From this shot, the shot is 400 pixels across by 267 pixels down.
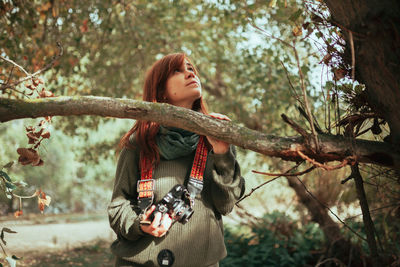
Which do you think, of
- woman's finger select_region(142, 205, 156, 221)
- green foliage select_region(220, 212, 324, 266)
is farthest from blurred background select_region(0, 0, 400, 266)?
woman's finger select_region(142, 205, 156, 221)

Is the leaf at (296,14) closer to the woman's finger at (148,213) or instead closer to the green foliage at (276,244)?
the woman's finger at (148,213)

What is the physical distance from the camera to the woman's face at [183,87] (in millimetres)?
2074

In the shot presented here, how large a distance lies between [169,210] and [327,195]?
347 cm

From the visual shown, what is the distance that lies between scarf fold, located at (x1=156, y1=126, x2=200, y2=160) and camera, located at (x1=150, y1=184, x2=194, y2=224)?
0.57ft

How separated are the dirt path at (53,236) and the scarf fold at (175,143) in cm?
478

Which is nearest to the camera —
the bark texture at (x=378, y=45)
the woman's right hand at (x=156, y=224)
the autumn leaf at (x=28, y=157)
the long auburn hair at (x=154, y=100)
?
the bark texture at (x=378, y=45)

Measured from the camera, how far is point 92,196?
15.4 m

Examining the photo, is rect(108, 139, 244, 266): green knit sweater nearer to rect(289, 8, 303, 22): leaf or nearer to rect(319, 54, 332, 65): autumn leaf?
rect(319, 54, 332, 65): autumn leaf

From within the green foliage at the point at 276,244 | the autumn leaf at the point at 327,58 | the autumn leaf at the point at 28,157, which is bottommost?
the green foliage at the point at 276,244

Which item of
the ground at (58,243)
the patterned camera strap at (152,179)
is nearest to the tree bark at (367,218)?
the patterned camera strap at (152,179)

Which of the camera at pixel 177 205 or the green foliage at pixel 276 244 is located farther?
the green foliage at pixel 276 244

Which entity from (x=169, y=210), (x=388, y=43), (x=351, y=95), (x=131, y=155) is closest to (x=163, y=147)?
(x=131, y=155)

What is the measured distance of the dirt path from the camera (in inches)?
259

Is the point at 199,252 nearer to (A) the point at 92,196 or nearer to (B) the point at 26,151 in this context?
(B) the point at 26,151
